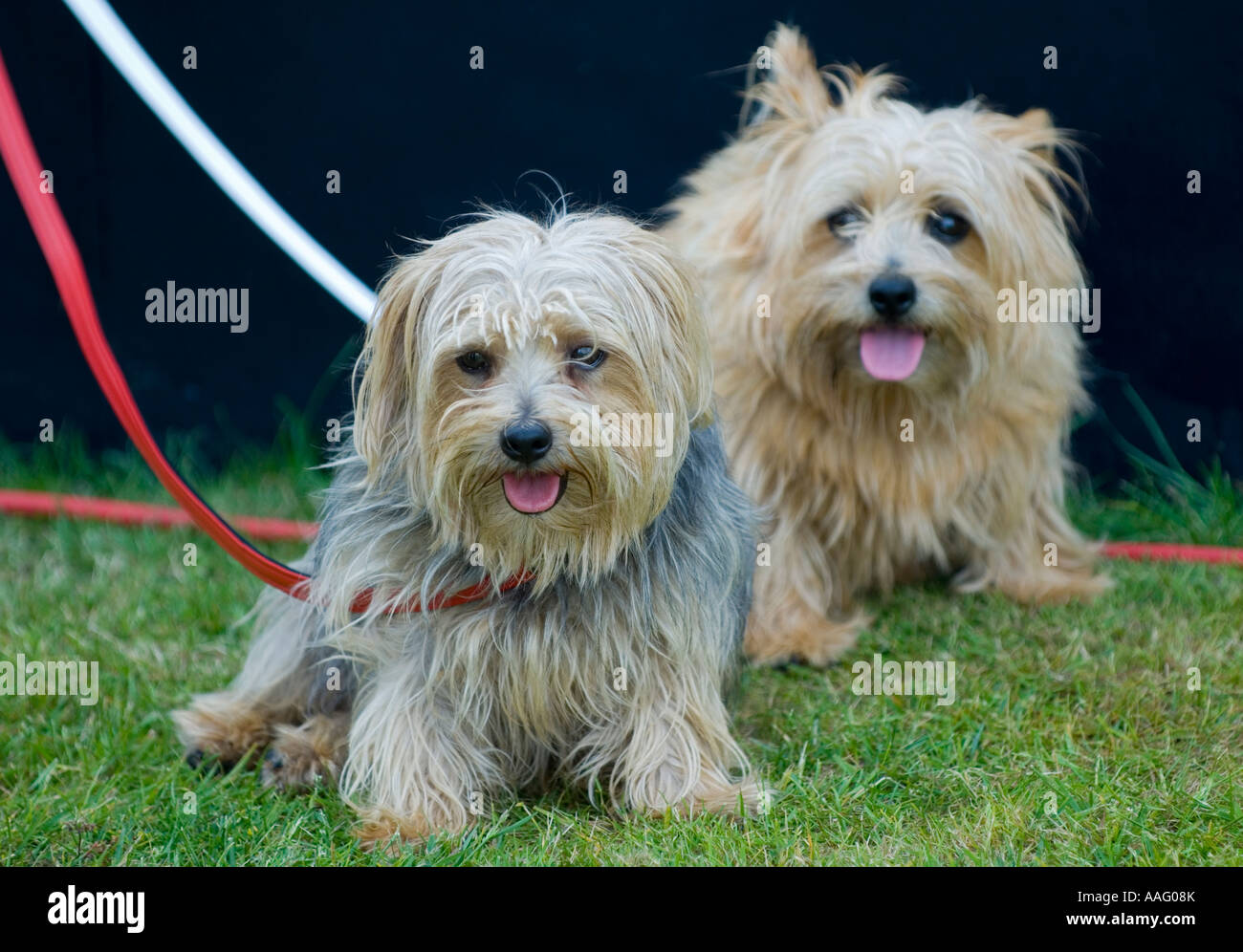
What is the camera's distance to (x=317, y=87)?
553 centimetres

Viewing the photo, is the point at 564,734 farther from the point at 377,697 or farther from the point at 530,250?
the point at 530,250

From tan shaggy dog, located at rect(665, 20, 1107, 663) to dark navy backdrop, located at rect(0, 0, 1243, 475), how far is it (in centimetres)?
83

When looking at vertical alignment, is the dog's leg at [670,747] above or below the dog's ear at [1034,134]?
below

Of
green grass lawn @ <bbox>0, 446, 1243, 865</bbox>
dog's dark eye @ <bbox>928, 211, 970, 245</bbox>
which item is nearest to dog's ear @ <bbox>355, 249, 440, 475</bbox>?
green grass lawn @ <bbox>0, 446, 1243, 865</bbox>

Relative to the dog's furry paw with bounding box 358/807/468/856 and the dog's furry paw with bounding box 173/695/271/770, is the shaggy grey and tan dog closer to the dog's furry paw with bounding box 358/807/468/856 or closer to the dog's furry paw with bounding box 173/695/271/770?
the dog's furry paw with bounding box 358/807/468/856

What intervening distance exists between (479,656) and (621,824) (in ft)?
1.65

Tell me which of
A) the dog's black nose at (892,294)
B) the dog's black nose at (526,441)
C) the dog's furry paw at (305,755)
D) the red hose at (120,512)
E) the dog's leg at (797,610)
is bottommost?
the dog's furry paw at (305,755)

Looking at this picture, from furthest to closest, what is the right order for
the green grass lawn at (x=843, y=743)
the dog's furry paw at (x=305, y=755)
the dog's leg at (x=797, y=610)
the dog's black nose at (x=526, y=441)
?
the dog's leg at (x=797, y=610)
the dog's furry paw at (x=305, y=755)
the green grass lawn at (x=843, y=743)
the dog's black nose at (x=526, y=441)

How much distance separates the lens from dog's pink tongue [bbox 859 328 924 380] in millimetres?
4047

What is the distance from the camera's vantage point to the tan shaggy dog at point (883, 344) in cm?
404

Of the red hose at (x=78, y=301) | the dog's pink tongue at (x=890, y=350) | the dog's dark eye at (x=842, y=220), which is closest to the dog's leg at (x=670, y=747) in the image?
the red hose at (x=78, y=301)

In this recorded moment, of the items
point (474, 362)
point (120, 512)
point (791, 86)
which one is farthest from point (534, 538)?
point (120, 512)

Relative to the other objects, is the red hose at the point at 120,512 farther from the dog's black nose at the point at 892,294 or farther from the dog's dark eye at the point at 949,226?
the dog's dark eye at the point at 949,226
